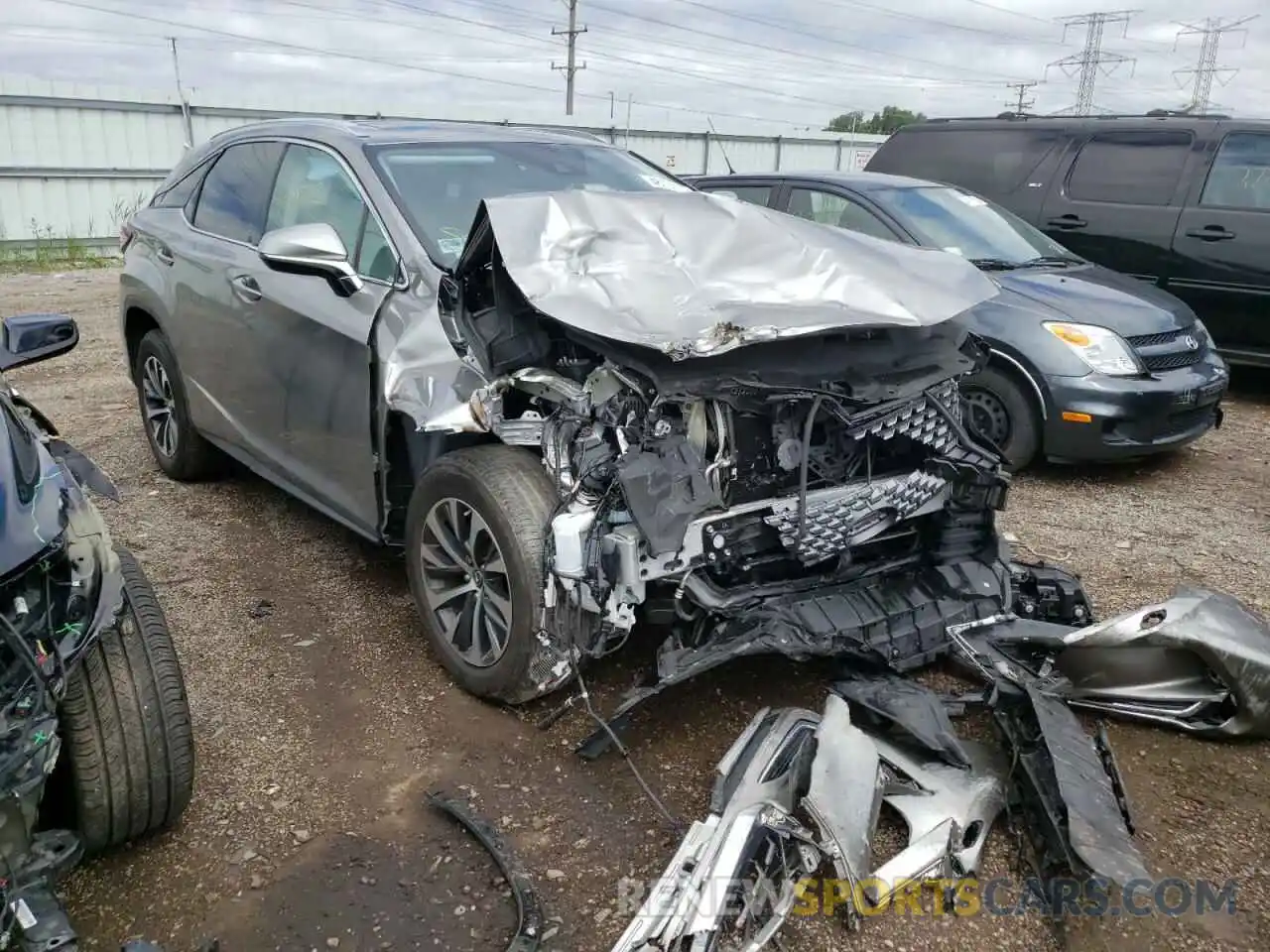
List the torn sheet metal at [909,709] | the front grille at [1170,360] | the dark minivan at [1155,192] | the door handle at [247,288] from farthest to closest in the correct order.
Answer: the dark minivan at [1155,192] → the front grille at [1170,360] → the door handle at [247,288] → the torn sheet metal at [909,709]

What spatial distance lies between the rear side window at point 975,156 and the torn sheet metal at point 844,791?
21.7 feet

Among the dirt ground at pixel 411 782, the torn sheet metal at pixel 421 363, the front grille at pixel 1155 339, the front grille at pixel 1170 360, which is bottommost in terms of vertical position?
the dirt ground at pixel 411 782

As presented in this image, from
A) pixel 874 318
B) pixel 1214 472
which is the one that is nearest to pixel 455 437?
pixel 874 318

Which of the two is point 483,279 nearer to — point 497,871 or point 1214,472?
point 497,871

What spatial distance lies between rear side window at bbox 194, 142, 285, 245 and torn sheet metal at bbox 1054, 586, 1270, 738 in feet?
11.9

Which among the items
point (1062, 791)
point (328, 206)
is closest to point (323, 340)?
point (328, 206)

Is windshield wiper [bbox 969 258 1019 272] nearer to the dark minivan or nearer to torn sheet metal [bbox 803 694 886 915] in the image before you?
the dark minivan

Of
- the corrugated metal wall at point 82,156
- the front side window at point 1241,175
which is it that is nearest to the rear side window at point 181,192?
the front side window at point 1241,175

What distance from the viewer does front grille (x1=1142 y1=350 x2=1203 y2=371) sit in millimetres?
5395

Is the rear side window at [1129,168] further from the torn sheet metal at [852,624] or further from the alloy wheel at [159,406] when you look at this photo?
the alloy wheel at [159,406]

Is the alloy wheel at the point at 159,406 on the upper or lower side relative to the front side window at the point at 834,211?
lower

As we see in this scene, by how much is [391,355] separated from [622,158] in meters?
1.77

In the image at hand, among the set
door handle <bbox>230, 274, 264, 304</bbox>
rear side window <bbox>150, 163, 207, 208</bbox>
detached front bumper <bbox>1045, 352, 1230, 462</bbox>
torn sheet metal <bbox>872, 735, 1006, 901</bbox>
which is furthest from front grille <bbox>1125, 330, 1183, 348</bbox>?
rear side window <bbox>150, 163, 207, 208</bbox>

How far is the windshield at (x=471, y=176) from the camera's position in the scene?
3625 mm
